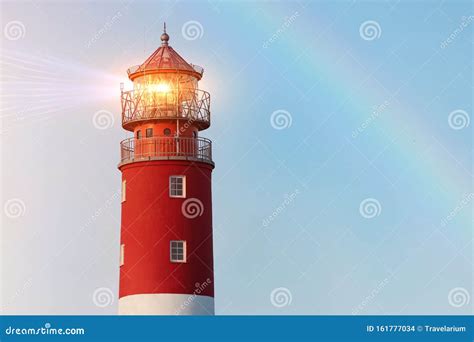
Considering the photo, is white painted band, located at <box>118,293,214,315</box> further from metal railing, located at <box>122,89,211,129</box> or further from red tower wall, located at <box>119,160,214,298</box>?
metal railing, located at <box>122,89,211,129</box>

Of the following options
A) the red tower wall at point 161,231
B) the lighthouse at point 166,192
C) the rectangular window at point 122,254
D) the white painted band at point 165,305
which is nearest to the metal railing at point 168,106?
the lighthouse at point 166,192

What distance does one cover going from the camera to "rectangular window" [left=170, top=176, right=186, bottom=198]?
3253 inches

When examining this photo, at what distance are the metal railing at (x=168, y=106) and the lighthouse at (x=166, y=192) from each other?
1.8 inches

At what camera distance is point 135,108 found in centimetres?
8412

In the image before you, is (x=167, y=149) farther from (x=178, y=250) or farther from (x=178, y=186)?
(x=178, y=250)

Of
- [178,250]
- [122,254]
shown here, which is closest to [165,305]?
[178,250]

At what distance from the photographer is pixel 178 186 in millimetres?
82812

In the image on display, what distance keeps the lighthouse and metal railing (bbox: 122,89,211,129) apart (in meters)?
0.05

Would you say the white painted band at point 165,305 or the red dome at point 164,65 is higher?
the red dome at point 164,65

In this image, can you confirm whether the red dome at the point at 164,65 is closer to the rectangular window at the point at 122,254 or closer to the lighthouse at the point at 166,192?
the lighthouse at the point at 166,192

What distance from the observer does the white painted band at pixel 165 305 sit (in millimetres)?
81000
